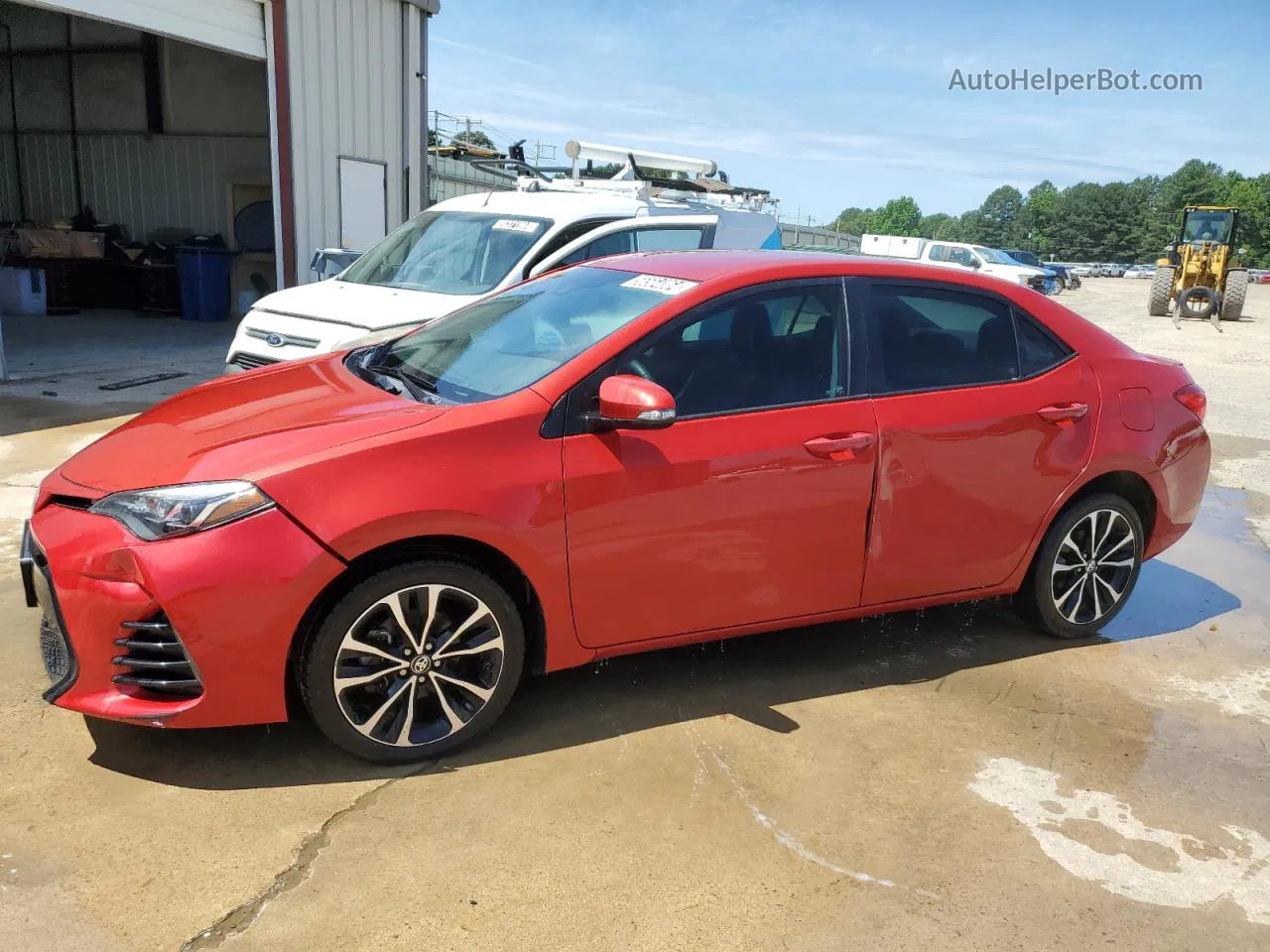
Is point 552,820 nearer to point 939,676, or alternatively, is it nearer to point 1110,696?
point 939,676

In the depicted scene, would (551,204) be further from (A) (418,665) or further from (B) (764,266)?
(A) (418,665)

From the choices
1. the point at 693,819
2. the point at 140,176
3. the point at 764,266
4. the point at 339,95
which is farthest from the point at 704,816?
the point at 140,176

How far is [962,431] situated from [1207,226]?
27.2 meters

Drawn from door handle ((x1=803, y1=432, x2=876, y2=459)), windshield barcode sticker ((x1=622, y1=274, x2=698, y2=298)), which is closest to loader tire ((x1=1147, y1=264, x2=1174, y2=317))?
door handle ((x1=803, y1=432, x2=876, y2=459))

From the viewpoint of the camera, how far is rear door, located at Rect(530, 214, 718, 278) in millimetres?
7371

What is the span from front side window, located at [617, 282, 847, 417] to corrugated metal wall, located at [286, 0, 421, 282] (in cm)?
976

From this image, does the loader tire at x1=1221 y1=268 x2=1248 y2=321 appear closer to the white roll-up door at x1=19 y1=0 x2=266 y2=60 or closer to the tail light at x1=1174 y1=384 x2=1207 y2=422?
the white roll-up door at x1=19 y1=0 x2=266 y2=60

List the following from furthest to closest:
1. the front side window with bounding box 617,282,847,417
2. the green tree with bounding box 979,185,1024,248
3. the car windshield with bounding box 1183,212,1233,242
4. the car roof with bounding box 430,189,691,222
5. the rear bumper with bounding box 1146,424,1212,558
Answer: the green tree with bounding box 979,185,1024,248, the car windshield with bounding box 1183,212,1233,242, the car roof with bounding box 430,189,691,222, the rear bumper with bounding box 1146,424,1212,558, the front side window with bounding box 617,282,847,417

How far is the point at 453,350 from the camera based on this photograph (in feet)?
12.4

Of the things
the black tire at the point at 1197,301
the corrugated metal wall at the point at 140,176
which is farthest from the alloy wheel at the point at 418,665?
the black tire at the point at 1197,301

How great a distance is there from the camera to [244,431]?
122 inches

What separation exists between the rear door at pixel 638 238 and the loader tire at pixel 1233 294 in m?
20.7

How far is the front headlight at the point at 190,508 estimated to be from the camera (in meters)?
2.77

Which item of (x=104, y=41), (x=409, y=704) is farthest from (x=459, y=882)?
(x=104, y=41)
